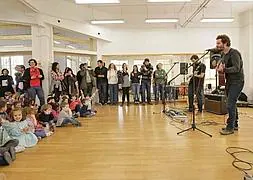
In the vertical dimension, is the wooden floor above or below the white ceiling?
below

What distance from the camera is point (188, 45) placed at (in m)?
11.8

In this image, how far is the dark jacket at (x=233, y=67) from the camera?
14.6 ft

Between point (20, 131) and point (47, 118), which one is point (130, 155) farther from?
point (47, 118)

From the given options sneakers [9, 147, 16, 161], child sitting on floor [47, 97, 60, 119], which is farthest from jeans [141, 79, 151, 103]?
sneakers [9, 147, 16, 161]

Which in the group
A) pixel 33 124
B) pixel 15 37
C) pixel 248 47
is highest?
pixel 15 37

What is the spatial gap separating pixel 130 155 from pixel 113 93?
21.5ft

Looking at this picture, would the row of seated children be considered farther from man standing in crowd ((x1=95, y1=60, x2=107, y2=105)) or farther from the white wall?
the white wall

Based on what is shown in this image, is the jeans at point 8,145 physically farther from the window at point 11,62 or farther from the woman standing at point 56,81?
the window at point 11,62

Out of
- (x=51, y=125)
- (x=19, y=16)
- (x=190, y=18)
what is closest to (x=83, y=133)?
(x=51, y=125)

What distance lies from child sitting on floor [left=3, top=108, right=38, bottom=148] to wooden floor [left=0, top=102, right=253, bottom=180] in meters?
0.16

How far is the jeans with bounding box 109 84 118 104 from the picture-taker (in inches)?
395

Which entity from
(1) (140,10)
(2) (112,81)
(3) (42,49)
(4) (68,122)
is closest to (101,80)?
(2) (112,81)

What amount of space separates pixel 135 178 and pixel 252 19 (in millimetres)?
9630

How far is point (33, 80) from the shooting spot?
6.93 meters
